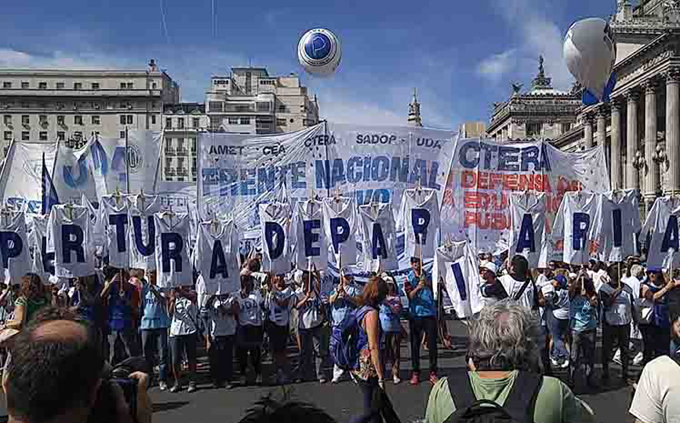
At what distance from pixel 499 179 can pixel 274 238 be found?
4.38 m

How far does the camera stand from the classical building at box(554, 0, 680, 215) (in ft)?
132

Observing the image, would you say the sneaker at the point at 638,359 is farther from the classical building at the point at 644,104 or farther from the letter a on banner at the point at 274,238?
the classical building at the point at 644,104

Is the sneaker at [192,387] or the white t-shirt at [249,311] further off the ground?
the white t-shirt at [249,311]

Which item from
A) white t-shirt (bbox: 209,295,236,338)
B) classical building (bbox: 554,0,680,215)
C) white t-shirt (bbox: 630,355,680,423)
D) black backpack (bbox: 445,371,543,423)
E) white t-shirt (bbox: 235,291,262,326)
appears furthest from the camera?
classical building (bbox: 554,0,680,215)

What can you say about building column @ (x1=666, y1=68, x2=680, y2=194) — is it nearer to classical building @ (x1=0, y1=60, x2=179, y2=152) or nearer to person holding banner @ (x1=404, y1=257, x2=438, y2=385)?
person holding banner @ (x1=404, y1=257, x2=438, y2=385)

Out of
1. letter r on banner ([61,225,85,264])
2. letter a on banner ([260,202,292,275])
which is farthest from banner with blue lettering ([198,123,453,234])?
letter r on banner ([61,225,85,264])

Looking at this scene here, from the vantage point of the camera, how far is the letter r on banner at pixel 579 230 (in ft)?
31.7

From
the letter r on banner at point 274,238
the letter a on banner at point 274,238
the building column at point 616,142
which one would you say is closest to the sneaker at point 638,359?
the letter a on banner at point 274,238

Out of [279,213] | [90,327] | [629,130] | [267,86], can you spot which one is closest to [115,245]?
[279,213]

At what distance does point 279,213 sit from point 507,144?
4.47 metres

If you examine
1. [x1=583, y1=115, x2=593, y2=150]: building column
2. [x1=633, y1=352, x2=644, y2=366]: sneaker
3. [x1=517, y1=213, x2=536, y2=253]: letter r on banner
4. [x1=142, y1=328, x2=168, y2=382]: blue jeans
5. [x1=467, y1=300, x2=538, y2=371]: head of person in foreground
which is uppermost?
[x1=583, y1=115, x2=593, y2=150]: building column

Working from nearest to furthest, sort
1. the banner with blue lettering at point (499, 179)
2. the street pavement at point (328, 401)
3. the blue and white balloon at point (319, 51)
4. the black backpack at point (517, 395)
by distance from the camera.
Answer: the black backpack at point (517, 395) < the street pavement at point (328, 401) < the banner with blue lettering at point (499, 179) < the blue and white balloon at point (319, 51)

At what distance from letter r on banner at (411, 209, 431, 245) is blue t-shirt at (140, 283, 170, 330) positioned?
4082 mm

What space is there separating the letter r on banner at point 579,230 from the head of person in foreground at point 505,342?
7295mm
